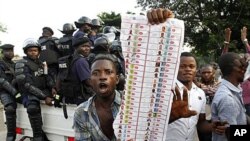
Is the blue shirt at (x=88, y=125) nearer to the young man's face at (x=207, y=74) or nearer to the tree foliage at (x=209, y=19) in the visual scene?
the young man's face at (x=207, y=74)

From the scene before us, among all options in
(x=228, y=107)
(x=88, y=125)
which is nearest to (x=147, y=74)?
(x=88, y=125)

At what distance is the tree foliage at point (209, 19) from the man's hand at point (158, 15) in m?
→ 21.0

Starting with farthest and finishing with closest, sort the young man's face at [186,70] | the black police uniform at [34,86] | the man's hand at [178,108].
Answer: the black police uniform at [34,86], the young man's face at [186,70], the man's hand at [178,108]

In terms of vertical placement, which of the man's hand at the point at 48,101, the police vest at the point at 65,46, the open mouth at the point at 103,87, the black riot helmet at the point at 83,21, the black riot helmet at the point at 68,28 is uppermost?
the black riot helmet at the point at 83,21

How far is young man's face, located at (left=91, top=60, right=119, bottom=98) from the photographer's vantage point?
229 centimetres

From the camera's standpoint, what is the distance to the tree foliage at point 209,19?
23.8 metres

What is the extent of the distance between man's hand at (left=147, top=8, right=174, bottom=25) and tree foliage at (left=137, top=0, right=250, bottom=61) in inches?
827

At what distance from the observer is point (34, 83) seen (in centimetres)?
553

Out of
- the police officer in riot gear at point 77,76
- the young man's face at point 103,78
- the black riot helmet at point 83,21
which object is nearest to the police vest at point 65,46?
the black riot helmet at point 83,21

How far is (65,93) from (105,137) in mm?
2780

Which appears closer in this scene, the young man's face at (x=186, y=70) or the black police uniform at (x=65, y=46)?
the young man's face at (x=186, y=70)

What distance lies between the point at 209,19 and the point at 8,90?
20526 millimetres

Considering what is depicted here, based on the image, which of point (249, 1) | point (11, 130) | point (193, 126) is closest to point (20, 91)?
point (11, 130)

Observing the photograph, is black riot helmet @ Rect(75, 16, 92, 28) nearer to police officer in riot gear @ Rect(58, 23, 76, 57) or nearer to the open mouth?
police officer in riot gear @ Rect(58, 23, 76, 57)
